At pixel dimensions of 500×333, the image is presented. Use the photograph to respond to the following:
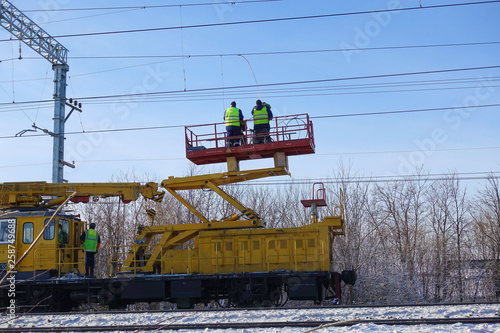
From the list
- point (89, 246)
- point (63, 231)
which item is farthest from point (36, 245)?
point (89, 246)

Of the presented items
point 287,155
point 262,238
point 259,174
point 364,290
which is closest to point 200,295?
point 262,238

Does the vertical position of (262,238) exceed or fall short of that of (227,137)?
it falls short

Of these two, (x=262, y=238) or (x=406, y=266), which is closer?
(x=262, y=238)

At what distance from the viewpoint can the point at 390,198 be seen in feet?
97.9

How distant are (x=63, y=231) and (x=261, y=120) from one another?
25.8 feet

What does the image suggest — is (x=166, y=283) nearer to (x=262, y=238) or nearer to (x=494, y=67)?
(x=262, y=238)

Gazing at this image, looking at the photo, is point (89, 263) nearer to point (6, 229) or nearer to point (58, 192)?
point (58, 192)

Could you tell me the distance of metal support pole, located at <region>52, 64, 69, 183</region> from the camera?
72.7 ft

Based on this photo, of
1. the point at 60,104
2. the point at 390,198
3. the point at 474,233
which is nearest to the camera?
the point at 60,104

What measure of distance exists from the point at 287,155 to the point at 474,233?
15.8 meters

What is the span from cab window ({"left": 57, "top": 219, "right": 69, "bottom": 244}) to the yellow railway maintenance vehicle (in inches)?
1.3

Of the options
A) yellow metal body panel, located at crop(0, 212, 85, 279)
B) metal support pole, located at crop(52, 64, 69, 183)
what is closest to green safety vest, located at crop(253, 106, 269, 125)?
yellow metal body panel, located at crop(0, 212, 85, 279)

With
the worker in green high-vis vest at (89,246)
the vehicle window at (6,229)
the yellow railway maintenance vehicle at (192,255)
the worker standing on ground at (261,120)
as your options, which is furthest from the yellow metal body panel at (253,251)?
the vehicle window at (6,229)

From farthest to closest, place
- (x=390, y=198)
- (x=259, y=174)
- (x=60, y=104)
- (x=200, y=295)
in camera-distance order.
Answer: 1. (x=390, y=198)
2. (x=60, y=104)
3. (x=259, y=174)
4. (x=200, y=295)
